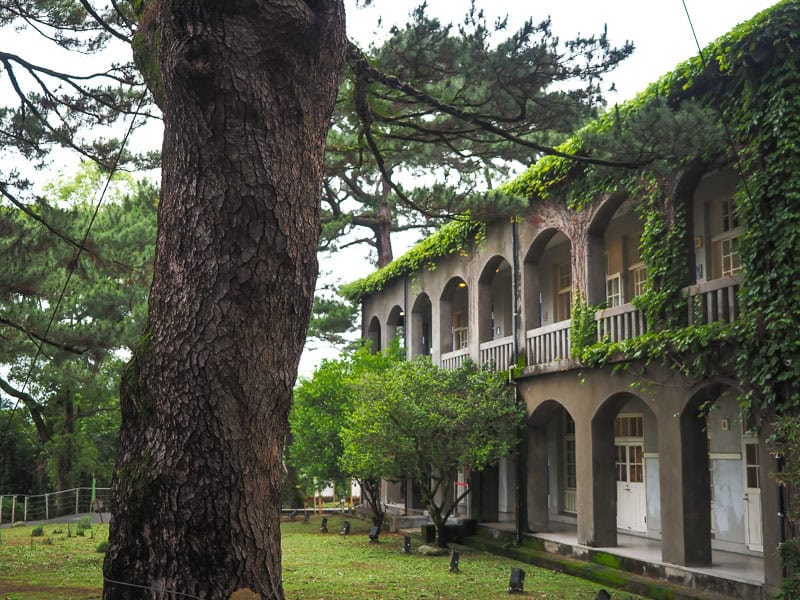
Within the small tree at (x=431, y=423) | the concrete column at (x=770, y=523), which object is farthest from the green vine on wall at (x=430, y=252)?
the concrete column at (x=770, y=523)

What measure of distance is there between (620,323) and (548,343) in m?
2.66

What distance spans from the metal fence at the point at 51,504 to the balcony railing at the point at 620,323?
52.6 feet

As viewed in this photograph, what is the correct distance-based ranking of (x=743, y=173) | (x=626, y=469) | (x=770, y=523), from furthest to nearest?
(x=626, y=469), (x=743, y=173), (x=770, y=523)

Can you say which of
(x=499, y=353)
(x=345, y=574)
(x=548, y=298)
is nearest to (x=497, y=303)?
(x=548, y=298)

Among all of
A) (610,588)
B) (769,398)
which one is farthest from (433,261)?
(769,398)

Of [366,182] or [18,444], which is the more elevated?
[366,182]

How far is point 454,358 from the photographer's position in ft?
68.9

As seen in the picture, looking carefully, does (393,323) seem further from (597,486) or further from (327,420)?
(597,486)

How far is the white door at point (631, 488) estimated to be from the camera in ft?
56.5

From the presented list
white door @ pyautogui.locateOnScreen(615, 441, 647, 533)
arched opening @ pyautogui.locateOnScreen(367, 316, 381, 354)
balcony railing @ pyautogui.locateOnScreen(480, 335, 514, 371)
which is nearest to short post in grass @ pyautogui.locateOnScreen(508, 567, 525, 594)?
white door @ pyautogui.locateOnScreen(615, 441, 647, 533)

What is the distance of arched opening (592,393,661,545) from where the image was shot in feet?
47.5

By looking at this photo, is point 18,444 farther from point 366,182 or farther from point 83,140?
point 83,140

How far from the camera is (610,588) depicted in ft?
41.3

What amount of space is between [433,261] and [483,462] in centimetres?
705
